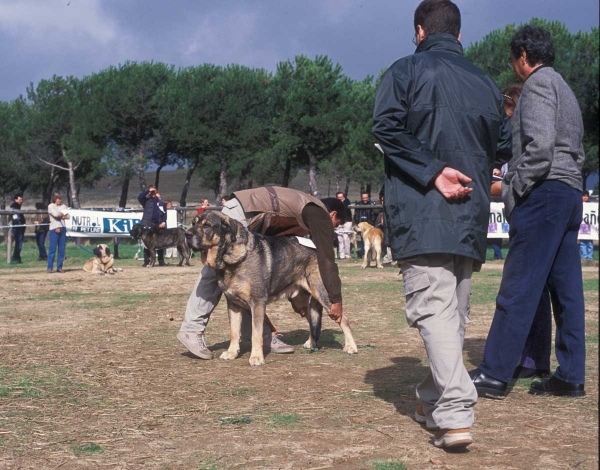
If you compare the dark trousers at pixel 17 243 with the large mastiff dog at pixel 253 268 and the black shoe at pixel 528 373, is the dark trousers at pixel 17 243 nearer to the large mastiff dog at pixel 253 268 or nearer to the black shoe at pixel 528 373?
the large mastiff dog at pixel 253 268

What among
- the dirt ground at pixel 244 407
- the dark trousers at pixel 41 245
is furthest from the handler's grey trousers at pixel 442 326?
the dark trousers at pixel 41 245

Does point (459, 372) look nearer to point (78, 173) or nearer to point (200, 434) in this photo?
point (200, 434)

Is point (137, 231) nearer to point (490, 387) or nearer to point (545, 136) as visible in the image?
point (490, 387)

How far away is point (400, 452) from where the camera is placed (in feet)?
12.8

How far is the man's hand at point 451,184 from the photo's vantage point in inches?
149

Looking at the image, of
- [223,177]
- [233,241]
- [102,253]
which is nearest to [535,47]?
[233,241]

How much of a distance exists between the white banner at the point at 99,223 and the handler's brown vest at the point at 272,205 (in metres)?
17.9

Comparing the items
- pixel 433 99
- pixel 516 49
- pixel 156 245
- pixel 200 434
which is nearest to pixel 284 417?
pixel 200 434

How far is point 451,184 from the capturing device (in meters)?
3.80

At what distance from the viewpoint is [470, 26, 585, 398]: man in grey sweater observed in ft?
15.9

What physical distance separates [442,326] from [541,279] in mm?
1391

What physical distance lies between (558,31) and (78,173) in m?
34.3

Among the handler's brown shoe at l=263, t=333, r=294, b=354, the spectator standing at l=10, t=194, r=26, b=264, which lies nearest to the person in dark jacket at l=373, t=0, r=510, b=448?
the handler's brown shoe at l=263, t=333, r=294, b=354

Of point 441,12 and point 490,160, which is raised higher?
point 441,12
